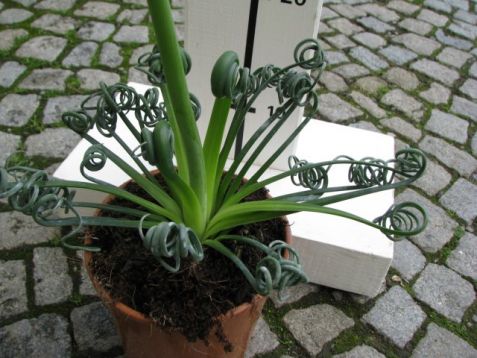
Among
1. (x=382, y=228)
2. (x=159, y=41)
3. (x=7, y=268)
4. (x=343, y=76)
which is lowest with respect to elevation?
(x=7, y=268)

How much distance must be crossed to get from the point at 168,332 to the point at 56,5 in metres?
2.08

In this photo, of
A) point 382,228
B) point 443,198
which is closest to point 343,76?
point 443,198

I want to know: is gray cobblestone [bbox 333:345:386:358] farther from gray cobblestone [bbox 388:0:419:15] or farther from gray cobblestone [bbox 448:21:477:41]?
gray cobblestone [bbox 388:0:419:15]

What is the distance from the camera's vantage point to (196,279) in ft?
2.91

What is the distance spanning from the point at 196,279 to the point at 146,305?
0.11m

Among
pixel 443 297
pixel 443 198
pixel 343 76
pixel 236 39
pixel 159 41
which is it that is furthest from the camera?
pixel 343 76

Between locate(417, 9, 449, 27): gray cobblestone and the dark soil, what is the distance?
2182 mm

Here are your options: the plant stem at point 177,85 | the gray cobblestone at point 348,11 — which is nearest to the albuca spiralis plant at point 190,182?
the plant stem at point 177,85

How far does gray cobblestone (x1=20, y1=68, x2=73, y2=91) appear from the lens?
1.97 m

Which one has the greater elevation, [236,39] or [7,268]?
[236,39]

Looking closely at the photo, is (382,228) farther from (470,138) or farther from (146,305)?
(470,138)

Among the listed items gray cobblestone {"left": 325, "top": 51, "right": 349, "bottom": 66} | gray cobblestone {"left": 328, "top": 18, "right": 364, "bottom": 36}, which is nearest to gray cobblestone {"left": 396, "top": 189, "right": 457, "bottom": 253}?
gray cobblestone {"left": 325, "top": 51, "right": 349, "bottom": 66}

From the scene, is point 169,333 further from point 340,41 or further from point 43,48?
point 340,41

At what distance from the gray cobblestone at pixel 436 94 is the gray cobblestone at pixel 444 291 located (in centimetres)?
91
